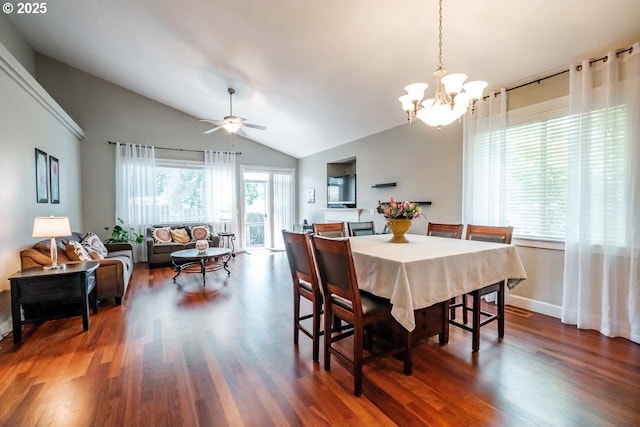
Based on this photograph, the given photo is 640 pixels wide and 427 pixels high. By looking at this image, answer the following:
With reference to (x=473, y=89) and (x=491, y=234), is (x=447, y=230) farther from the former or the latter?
(x=473, y=89)

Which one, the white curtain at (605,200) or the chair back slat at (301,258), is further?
the white curtain at (605,200)

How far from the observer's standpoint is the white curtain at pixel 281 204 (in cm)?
777

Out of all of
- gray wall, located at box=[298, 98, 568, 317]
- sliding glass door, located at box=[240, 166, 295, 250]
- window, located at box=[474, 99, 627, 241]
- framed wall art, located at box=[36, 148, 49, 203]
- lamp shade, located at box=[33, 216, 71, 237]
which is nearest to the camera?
window, located at box=[474, 99, 627, 241]

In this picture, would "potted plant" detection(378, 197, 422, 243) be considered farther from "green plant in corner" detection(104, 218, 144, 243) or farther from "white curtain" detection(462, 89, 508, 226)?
"green plant in corner" detection(104, 218, 144, 243)

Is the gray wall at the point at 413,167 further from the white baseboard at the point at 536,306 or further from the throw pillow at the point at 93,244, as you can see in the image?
the throw pillow at the point at 93,244

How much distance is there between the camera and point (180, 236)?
600cm

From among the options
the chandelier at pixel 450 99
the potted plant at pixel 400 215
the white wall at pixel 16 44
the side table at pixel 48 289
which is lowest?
the side table at pixel 48 289

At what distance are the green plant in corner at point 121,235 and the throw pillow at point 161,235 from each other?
0.34 meters

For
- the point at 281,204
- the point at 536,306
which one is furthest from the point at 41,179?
the point at 536,306

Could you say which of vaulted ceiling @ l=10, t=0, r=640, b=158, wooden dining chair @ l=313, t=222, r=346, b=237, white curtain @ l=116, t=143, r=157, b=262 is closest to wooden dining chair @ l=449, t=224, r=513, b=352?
wooden dining chair @ l=313, t=222, r=346, b=237

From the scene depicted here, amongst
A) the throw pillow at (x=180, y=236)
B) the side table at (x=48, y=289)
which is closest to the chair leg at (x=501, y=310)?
the side table at (x=48, y=289)

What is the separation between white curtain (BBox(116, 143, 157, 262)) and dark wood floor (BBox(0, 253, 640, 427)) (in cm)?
343

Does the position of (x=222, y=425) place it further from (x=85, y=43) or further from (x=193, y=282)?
(x=85, y=43)

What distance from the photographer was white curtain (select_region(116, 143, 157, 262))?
598cm
